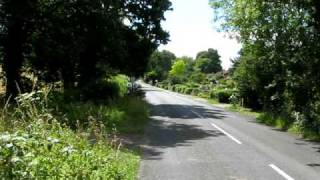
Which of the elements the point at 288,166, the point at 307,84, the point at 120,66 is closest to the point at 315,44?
the point at 307,84

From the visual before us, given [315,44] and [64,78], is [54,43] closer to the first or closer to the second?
[64,78]

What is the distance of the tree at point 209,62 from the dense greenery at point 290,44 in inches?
5204

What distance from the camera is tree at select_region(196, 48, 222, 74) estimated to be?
165 m

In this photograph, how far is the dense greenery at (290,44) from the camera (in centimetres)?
2345

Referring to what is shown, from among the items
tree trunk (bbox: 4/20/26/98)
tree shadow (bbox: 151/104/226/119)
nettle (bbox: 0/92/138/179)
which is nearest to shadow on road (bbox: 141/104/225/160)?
nettle (bbox: 0/92/138/179)

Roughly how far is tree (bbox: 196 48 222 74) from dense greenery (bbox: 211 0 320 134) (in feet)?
434

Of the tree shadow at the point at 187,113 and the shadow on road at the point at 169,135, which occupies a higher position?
the tree shadow at the point at 187,113

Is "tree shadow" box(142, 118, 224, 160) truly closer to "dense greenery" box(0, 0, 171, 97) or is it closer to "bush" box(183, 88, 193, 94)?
"dense greenery" box(0, 0, 171, 97)

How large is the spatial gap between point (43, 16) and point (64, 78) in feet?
18.3

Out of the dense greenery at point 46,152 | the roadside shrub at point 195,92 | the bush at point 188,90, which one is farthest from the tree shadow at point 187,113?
the bush at point 188,90

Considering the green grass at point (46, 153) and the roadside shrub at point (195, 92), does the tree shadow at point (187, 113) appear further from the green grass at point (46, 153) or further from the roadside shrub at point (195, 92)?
the roadside shrub at point (195, 92)

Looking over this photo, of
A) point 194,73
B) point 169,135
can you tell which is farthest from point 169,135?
point 194,73

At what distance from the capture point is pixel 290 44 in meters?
25.1

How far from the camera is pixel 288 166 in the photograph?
44.3 ft
